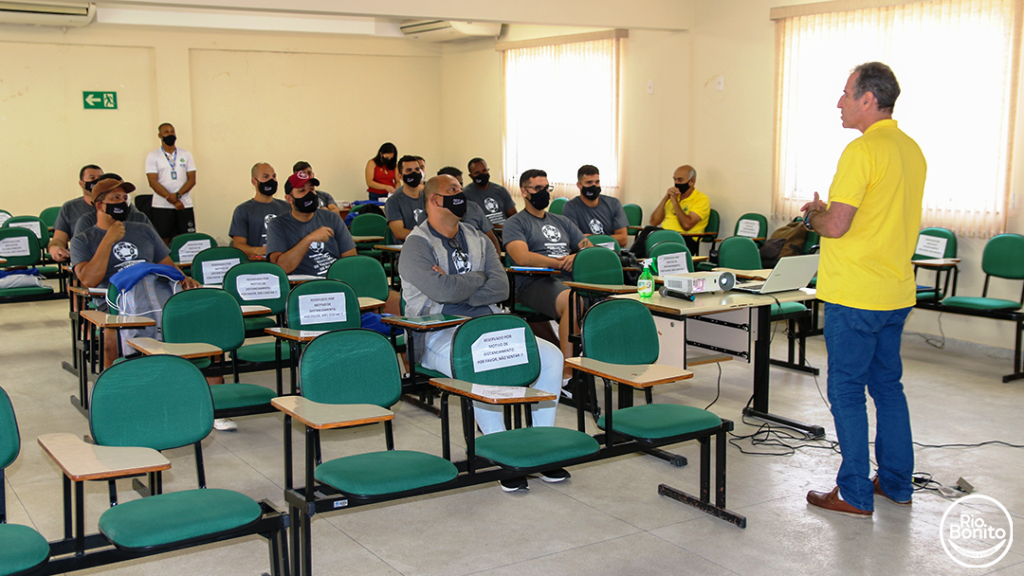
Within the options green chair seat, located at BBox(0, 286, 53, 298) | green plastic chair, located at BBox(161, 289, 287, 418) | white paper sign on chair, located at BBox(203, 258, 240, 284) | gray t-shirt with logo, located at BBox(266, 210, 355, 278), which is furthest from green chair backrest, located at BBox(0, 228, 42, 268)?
green plastic chair, located at BBox(161, 289, 287, 418)

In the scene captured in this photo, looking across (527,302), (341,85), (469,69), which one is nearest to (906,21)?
(527,302)

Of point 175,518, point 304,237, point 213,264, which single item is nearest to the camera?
point 175,518

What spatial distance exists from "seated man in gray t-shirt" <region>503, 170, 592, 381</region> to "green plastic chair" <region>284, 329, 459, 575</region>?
2.08 m

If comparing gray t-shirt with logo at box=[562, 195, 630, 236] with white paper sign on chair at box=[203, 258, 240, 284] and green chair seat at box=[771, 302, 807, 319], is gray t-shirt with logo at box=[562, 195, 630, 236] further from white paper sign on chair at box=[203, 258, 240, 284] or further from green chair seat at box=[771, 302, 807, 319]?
white paper sign on chair at box=[203, 258, 240, 284]

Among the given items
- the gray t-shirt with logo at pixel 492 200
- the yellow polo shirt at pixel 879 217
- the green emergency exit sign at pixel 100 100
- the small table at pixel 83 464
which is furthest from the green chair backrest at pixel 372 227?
the small table at pixel 83 464

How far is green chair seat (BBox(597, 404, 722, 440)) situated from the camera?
3274mm

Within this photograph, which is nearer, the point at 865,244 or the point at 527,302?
the point at 865,244

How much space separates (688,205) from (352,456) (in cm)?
624

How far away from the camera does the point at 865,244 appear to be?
3352 mm

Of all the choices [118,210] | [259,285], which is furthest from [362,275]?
[118,210]

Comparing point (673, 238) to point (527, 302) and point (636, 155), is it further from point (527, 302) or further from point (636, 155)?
point (636, 155)

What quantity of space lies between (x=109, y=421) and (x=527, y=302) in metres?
3.37

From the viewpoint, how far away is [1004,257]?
621 centimetres

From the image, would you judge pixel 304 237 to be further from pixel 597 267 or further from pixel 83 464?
pixel 83 464
